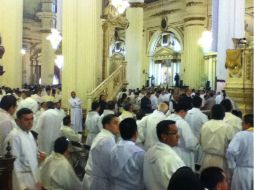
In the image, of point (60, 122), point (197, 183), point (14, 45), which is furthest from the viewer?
point (14, 45)

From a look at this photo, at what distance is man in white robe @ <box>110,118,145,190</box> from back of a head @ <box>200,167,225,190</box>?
1365 millimetres

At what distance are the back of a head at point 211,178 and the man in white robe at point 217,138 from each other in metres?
3.57

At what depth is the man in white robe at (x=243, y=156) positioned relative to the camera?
6.36 metres

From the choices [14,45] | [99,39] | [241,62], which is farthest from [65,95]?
[241,62]

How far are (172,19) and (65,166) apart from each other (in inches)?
1048

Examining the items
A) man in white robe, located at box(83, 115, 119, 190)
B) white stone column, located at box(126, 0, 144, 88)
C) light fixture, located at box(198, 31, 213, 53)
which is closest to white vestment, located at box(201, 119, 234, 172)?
man in white robe, located at box(83, 115, 119, 190)

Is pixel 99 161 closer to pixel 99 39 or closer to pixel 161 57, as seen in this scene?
pixel 99 39

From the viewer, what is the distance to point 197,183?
11.1 feet

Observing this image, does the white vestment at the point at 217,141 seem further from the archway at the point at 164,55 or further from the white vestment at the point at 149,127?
the archway at the point at 164,55

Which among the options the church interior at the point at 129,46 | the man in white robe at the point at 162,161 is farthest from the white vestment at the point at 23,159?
the church interior at the point at 129,46

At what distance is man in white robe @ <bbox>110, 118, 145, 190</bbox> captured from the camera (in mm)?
5164

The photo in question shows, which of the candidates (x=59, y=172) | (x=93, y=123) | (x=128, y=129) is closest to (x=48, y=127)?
(x=93, y=123)

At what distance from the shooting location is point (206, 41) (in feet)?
83.1

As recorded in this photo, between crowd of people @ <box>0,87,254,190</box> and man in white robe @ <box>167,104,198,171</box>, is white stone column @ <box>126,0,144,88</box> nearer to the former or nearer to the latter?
crowd of people @ <box>0,87,254,190</box>
